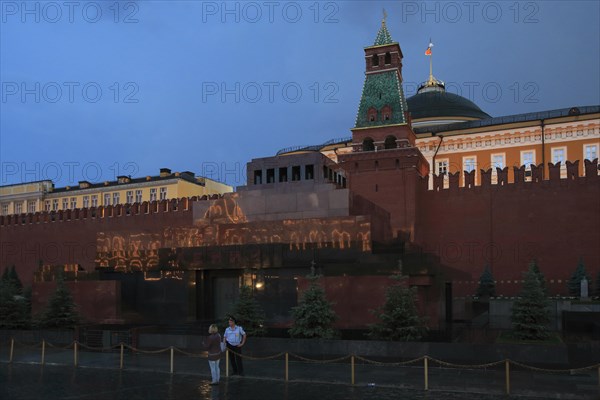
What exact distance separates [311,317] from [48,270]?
425 inches

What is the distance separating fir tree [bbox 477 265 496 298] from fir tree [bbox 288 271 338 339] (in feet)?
41.8

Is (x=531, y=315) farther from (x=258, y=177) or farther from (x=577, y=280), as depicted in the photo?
(x=577, y=280)

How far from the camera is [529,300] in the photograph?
43.2ft

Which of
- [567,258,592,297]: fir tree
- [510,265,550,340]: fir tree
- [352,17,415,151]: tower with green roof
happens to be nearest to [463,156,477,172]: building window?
[352,17,415,151]: tower with green roof

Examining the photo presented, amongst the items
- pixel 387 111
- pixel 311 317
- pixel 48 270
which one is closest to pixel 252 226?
pixel 311 317

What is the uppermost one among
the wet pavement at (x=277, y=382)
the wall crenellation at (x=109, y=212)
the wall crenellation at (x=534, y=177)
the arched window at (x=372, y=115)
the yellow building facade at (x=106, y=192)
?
the arched window at (x=372, y=115)

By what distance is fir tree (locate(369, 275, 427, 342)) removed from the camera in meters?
13.0

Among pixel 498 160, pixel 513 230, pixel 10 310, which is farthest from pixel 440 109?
pixel 10 310

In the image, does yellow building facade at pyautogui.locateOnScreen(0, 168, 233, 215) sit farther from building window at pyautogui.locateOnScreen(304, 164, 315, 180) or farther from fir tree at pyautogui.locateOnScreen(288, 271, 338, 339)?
fir tree at pyautogui.locateOnScreen(288, 271, 338, 339)

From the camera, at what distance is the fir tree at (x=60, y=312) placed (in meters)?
16.6

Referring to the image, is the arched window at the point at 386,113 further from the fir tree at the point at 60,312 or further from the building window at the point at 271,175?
the fir tree at the point at 60,312

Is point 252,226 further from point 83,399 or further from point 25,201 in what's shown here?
point 25,201

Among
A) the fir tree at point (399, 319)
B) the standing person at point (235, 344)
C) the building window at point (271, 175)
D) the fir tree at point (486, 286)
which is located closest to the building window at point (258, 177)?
the building window at point (271, 175)

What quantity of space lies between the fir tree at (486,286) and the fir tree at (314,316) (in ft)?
41.8
